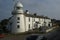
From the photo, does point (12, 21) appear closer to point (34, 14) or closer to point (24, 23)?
point (24, 23)

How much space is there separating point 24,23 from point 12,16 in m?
5.46

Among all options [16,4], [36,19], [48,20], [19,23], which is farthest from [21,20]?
[48,20]

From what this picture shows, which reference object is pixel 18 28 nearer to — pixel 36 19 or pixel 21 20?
pixel 21 20

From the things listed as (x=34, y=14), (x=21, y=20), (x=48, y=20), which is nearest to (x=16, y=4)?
(x=21, y=20)

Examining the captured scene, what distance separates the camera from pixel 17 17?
266 feet

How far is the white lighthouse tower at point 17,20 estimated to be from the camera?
258 ft

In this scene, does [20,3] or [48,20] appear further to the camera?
[48,20]

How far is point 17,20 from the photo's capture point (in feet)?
265

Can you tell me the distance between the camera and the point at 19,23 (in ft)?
263

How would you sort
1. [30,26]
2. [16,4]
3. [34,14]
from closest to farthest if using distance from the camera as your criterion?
[16,4] < [30,26] < [34,14]

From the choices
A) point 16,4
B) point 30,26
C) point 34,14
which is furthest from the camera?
point 34,14

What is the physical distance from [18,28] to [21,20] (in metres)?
3.59

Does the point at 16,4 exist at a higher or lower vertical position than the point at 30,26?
higher

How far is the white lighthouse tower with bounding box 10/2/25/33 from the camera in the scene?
7862cm
